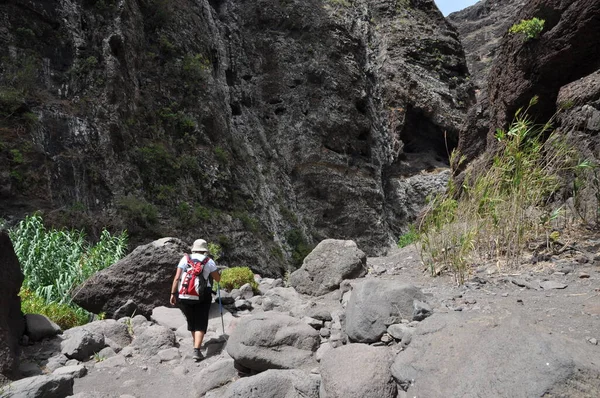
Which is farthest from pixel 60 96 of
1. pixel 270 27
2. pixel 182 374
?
pixel 270 27

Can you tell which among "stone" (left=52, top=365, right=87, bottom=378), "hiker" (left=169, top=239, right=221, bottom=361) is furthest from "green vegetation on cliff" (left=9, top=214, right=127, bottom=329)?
"hiker" (left=169, top=239, right=221, bottom=361)

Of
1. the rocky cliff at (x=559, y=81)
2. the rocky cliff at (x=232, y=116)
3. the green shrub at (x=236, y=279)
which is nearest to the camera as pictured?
the rocky cliff at (x=559, y=81)

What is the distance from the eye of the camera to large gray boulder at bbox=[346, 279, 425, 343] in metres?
3.04

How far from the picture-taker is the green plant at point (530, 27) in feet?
22.1

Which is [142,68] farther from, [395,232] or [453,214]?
[395,232]

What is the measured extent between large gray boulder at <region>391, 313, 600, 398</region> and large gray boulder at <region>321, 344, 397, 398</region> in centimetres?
8

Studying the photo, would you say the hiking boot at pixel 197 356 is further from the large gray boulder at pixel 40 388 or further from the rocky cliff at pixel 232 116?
the rocky cliff at pixel 232 116

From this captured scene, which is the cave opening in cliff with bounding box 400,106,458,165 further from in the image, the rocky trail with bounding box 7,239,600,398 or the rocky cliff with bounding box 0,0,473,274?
the rocky trail with bounding box 7,239,600,398

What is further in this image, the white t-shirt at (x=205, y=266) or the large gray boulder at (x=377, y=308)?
the white t-shirt at (x=205, y=266)

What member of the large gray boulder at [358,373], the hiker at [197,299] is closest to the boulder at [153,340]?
the hiker at [197,299]

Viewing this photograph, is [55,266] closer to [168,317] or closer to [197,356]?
[168,317]

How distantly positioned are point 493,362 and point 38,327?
4.32 m

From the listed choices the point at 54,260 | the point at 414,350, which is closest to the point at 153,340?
the point at 54,260

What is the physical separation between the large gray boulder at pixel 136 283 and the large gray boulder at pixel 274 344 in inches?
87.1
